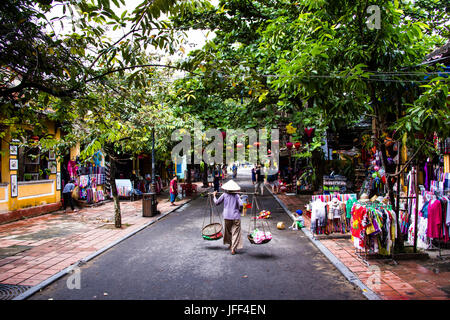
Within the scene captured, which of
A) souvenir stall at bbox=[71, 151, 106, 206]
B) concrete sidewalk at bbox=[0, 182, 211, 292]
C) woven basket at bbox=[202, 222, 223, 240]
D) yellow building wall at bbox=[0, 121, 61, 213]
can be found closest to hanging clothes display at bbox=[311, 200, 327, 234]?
woven basket at bbox=[202, 222, 223, 240]

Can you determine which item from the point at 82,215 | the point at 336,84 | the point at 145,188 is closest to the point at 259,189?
the point at 145,188

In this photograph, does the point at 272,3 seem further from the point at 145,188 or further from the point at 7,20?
the point at 145,188

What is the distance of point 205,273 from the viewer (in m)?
5.77

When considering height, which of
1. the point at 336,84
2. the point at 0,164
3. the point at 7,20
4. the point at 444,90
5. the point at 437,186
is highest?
the point at 7,20

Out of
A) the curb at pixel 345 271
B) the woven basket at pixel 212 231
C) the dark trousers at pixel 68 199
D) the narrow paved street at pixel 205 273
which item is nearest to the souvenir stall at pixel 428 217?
the curb at pixel 345 271

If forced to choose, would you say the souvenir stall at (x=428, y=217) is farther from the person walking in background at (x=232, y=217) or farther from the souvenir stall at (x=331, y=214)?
the person walking in background at (x=232, y=217)

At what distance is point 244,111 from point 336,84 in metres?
6.28

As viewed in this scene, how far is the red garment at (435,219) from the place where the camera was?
6090 mm

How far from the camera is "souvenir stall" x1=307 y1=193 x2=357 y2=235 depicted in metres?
8.32

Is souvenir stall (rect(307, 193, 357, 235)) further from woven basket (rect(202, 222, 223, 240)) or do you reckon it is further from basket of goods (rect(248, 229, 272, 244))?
woven basket (rect(202, 222, 223, 240))

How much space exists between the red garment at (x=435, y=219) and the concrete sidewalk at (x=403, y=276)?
61 cm

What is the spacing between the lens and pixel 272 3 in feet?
40.2

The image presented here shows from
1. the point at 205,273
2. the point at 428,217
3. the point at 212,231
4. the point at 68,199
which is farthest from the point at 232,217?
the point at 68,199

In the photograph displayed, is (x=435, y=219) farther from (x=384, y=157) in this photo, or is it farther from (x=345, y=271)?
(x=345, y=271)
